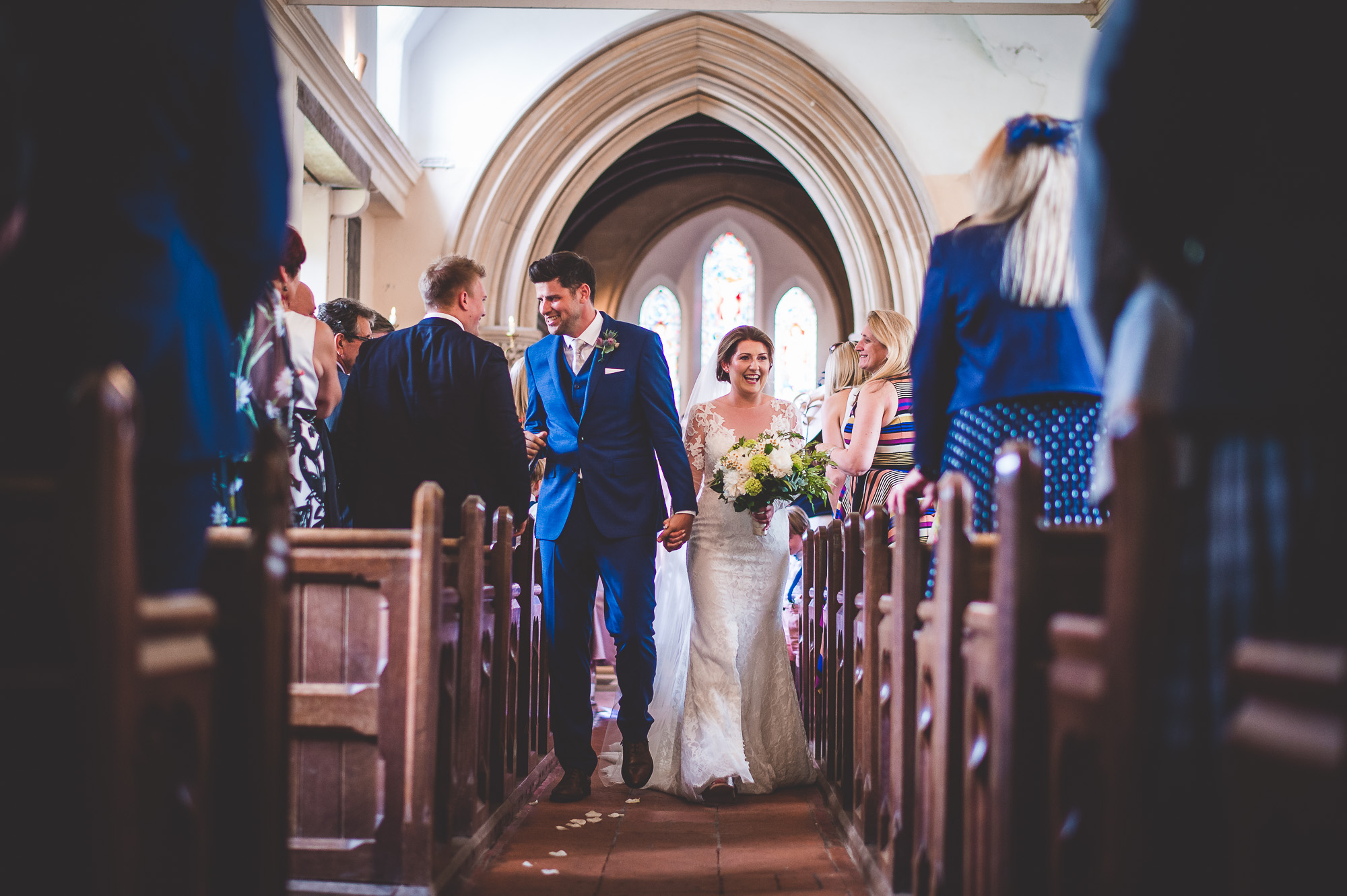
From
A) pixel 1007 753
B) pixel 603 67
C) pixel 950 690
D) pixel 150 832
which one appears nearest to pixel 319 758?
pixel 150 832

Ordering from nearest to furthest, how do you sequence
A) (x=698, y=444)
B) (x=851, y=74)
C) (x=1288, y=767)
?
(x=1288, y=767), (x=698, y=444), (x=851, y=74)

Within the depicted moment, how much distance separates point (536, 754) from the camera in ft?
12.3

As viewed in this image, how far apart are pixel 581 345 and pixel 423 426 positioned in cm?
73

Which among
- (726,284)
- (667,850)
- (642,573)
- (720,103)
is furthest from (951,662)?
(726,284)

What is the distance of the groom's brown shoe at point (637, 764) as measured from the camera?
3645 millimetres

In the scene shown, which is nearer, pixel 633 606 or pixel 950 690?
pixel 950 690

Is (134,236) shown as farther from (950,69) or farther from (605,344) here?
(950,69)

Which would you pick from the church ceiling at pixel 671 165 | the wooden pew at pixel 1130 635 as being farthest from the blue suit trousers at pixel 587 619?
the church ceiling at pixel 671 165

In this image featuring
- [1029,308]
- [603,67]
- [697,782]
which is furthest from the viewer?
[603,67]

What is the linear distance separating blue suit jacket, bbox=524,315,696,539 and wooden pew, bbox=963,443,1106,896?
225 centimetres

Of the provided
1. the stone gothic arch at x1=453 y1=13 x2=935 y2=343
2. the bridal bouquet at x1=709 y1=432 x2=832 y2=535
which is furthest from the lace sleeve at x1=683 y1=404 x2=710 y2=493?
the stone gothic arch at x1=453 y1=13 x2=935 y2=343

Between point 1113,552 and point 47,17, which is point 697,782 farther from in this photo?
point 47,17

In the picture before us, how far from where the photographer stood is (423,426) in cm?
322

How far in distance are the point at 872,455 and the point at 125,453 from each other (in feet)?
11.7
